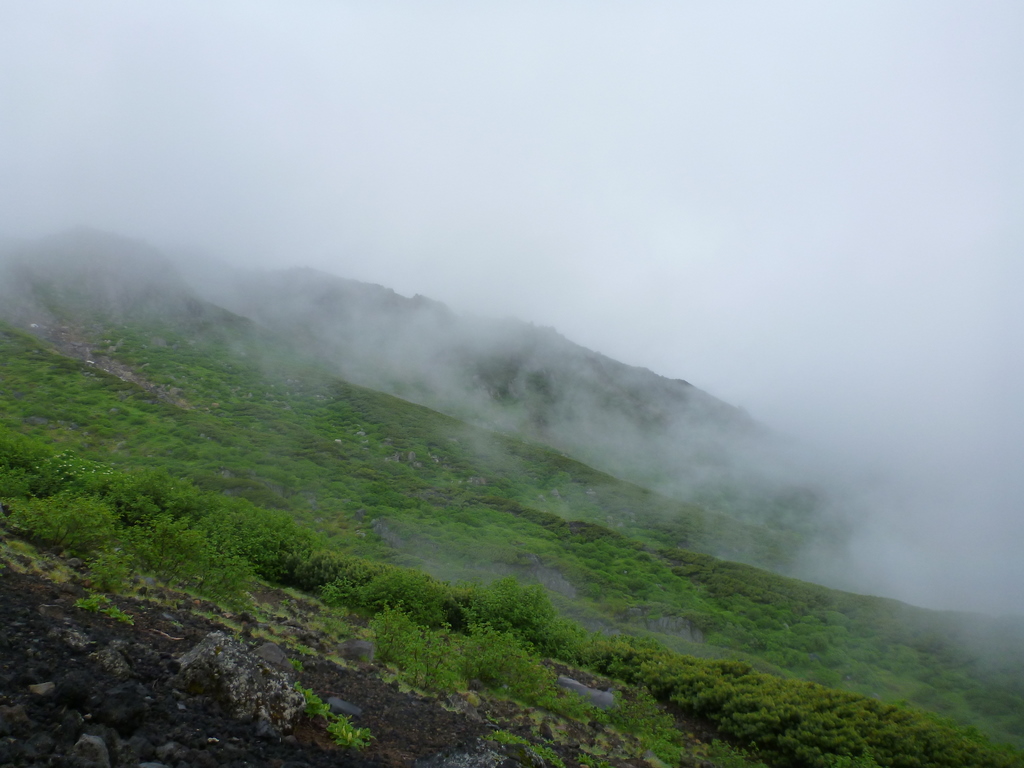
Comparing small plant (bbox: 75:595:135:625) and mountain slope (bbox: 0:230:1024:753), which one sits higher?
small plant (bbox: 75:595:135:625)

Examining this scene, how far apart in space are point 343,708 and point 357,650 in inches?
140

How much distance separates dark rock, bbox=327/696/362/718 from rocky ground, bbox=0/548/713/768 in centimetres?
13

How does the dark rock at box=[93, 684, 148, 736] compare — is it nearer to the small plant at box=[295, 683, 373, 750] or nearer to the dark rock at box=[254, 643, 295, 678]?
the small plant at box=[295, 683, 373, 750]

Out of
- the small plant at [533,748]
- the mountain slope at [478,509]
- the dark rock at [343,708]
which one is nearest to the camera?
the dark rock at [343,708]

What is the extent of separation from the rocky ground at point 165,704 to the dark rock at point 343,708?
13 centimetres

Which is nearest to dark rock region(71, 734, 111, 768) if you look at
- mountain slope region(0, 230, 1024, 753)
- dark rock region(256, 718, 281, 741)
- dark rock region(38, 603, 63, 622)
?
dark rock region(256, 718, 281, 741)

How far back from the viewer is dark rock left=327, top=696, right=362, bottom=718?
22.7ft

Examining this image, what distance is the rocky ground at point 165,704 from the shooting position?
13.8 feet

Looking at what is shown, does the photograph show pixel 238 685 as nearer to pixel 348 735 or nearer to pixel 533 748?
pixel 348 735

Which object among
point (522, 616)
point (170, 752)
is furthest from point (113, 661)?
point (522, 616)

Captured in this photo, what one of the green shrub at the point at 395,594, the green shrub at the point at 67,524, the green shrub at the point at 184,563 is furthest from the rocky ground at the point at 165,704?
the green shrub at the point at 395,594

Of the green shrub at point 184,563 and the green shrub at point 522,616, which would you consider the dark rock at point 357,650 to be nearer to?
the green shrub at point 184,563

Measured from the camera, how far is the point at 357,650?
34.1 ft

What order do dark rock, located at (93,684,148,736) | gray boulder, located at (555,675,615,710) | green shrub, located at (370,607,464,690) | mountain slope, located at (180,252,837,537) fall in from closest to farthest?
dark rock, located at (93,684,148,736) < green shrub, located at (370,607,464,690) < gray boulder, located at (555,675,615,710) < mountain slope, located at (180,252,837,537)
